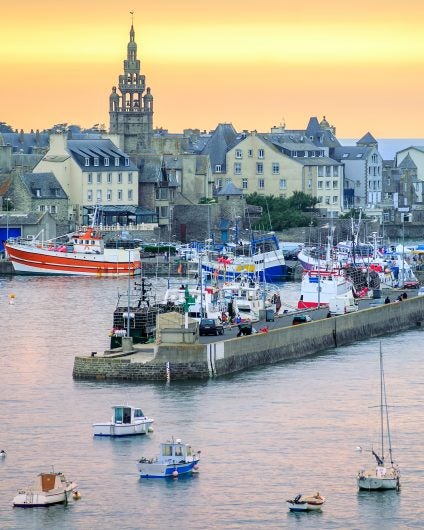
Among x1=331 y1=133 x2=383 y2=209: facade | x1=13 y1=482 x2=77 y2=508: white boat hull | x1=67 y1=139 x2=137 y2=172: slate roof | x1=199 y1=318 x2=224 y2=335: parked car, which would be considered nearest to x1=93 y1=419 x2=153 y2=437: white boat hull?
x1=13 y1=482 x2=77 y2=508: white boat hull

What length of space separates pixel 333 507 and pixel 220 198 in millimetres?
96289

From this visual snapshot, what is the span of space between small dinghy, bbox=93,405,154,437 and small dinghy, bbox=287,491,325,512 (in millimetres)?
Result: 8274

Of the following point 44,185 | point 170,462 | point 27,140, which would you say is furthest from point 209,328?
point 27,140

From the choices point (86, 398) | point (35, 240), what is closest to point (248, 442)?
point (86, 398)

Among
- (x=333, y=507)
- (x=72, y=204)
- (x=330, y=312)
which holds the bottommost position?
(x=333, y=507)

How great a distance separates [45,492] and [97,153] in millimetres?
90328

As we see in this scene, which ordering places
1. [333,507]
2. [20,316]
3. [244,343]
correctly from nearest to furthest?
1. [333,507]
2. [244,343]
3. [20,316]

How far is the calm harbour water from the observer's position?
46.5 m

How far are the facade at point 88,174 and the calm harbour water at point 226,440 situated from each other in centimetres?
5857

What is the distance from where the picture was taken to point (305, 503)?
4681 centimetres

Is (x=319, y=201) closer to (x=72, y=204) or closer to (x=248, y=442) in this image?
(x=72, y=204)

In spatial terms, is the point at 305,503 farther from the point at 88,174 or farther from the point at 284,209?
the point at 284,209

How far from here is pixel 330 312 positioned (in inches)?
3132

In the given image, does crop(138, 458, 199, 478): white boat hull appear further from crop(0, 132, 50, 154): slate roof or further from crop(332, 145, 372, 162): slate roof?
crop(332, 145, 372, 162): slate roof
